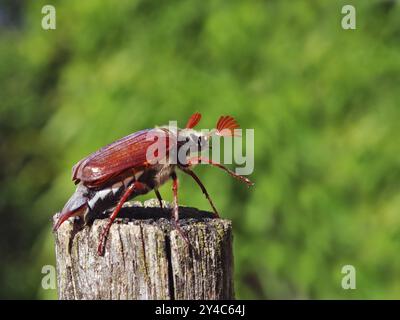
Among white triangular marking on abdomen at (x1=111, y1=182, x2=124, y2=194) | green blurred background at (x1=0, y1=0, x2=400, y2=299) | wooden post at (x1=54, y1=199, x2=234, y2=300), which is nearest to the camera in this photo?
wooden post at (x1=54, y1=199, x2=234, y2=300)

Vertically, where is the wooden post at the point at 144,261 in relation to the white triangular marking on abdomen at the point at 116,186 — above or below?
below

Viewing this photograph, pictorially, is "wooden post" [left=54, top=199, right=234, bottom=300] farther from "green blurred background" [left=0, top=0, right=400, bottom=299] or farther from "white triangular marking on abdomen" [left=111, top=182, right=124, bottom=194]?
"green blurred background" [left=0, top=0, right=400, bottom=299]

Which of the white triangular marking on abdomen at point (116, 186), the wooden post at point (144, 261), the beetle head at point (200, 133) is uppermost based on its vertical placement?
the beetle head at point (200, 133)

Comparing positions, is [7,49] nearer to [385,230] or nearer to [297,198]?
[297,198]

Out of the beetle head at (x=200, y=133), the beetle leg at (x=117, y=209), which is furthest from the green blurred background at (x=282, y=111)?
the beetle leg at (x=117, y=209)

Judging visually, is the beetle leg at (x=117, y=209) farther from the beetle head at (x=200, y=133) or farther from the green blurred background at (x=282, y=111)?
the green blurred background at (x=282, y=111)

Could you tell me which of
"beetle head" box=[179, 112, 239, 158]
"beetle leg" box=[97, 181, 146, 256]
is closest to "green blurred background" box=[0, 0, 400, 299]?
"beetle head" box=[179, 112, 239, 158]

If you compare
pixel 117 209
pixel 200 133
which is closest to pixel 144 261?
pixel 117 209
